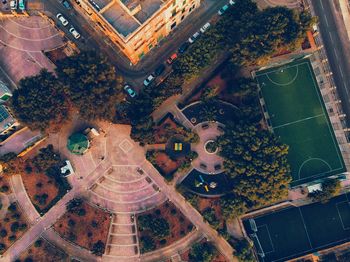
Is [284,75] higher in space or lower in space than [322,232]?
higher

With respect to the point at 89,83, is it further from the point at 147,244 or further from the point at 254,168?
the point at 254,168

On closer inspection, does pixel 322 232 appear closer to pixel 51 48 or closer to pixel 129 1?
pixel 129 1

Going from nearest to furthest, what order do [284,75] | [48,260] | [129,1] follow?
1. [129,1]
2. [48,260]
3. [284,75]

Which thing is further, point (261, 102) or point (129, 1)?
point (261, 102)

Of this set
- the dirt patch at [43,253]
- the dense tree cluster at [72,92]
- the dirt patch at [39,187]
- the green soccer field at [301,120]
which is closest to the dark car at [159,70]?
the dense tree cluster at [72,92]

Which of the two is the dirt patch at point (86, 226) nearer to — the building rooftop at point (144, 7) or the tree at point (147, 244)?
the tree at point (147, 244)

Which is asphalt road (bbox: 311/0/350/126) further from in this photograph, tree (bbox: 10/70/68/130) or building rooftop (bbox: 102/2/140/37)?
tree (bbox: 10/70/68/130)

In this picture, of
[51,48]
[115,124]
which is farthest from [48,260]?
[51,48]
